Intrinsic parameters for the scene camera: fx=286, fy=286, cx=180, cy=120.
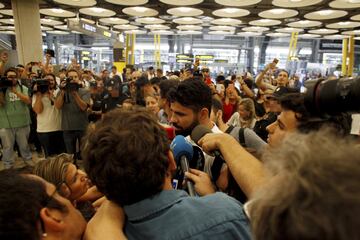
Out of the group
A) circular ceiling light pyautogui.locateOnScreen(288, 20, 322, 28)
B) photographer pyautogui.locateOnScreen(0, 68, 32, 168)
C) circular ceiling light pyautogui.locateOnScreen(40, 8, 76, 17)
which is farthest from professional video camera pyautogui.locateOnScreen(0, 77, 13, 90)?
circular ceiling light pyautogui.locateOnScreen(288, 20, 322, 28)

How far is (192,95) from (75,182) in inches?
32.0

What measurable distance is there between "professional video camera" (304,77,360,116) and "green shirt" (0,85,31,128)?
3864 mm

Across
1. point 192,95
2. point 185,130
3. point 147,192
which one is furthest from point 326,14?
point 147,192

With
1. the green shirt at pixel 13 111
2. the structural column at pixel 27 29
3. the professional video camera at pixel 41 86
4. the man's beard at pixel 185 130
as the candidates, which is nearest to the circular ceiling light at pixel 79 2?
the structural column at pixel 27 29

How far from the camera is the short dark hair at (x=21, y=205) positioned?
66 cm

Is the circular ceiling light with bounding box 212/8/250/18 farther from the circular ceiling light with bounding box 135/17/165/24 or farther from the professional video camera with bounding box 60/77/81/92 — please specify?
the professional video camera with bounding box 60/77/81/92

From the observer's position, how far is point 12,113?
374 cm

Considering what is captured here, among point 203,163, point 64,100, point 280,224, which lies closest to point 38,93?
point 64,100

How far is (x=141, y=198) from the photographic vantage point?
79 cm

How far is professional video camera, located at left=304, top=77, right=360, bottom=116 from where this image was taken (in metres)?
0.78

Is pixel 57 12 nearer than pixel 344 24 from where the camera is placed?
Yes

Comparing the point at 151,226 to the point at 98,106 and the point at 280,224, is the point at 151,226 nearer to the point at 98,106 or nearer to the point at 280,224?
the point at 280,224

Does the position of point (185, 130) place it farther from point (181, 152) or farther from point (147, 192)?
point (147, 192)

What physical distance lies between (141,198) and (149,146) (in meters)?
0.15
